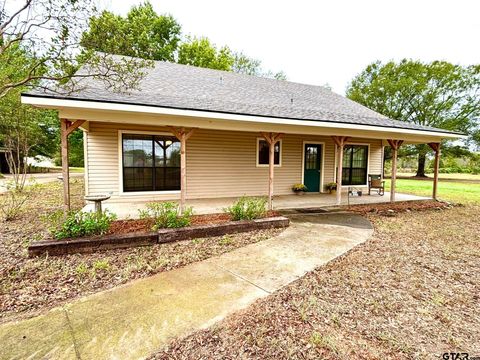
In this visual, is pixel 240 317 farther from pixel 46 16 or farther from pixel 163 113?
pixel 46 16

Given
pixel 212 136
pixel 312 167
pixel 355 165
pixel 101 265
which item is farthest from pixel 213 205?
pixel 355 165

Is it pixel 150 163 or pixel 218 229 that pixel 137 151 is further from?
pixel 218 229

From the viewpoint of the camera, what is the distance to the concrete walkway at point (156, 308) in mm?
1988

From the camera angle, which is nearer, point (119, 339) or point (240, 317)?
point (119, 339)

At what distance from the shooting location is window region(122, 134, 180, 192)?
7.68 m

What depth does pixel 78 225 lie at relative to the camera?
416 centimetres

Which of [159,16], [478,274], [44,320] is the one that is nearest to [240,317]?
[44,320]

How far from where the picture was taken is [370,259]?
3.90 meters

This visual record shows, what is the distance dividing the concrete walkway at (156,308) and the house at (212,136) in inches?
104

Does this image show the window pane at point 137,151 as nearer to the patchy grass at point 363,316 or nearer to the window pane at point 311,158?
the window pane at point 311,158

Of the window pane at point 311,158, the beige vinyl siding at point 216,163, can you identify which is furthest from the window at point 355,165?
the window pane at point 311,158

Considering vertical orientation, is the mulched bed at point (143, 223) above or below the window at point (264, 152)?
below

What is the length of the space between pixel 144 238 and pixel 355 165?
973 centimetres

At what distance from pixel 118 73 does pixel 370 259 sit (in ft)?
16.6
